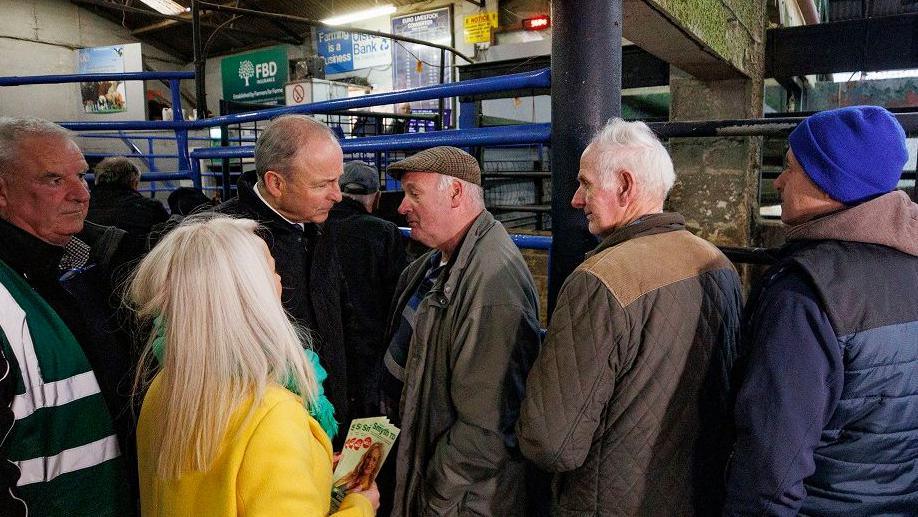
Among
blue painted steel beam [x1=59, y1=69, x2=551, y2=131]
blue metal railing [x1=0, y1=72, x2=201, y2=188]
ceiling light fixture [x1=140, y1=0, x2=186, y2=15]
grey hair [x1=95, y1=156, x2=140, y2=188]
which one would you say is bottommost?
grey hair [x1=95, y1=156, x2=140, y2=188]

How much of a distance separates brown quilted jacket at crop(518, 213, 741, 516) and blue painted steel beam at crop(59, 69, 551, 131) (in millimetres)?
735

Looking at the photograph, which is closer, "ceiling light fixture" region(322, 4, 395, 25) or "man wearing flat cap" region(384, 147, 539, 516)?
"man wearing flat cap" region(384, 147, 539, 516)

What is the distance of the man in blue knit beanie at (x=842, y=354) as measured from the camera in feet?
3.62

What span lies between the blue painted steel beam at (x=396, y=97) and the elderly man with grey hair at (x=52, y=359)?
52.0 inches

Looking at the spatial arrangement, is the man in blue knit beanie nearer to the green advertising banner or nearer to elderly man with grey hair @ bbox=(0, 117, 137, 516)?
elderly man with grey hair @ bbox=(0, 117, 137, 516)

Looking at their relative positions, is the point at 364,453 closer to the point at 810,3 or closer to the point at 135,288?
the point at 135,288

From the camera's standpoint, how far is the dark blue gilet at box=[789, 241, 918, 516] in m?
1.10

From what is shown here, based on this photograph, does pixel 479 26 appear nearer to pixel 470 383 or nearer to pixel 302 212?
pixel 302 212

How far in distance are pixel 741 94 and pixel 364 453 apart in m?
4.19

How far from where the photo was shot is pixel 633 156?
143 centimetres

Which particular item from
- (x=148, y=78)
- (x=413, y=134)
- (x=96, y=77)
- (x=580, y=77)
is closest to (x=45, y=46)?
(x=96, y=77)

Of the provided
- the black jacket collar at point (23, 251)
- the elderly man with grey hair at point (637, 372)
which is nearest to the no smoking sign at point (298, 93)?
the black jacket collar at point (23, 251)

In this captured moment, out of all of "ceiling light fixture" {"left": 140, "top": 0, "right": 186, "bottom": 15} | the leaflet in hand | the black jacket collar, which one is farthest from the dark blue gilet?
"ceiling light fixture" {"left": 140, "top": 0, "right": 186, "bottom": 15}

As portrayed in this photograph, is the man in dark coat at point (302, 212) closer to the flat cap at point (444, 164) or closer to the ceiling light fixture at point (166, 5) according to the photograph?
the flat cap at point (444, 164)
